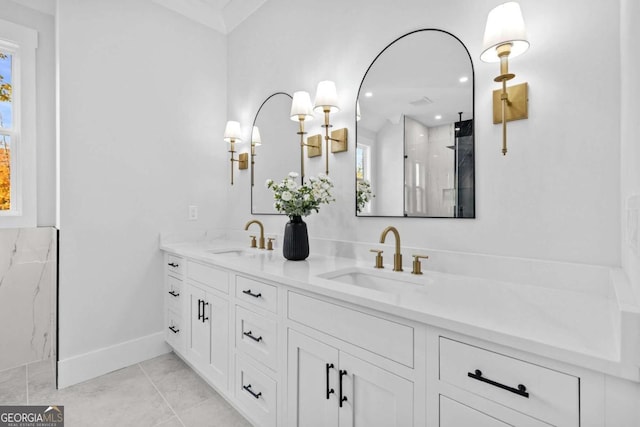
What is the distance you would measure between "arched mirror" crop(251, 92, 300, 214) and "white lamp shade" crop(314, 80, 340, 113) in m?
0.43

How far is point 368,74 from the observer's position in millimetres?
1804

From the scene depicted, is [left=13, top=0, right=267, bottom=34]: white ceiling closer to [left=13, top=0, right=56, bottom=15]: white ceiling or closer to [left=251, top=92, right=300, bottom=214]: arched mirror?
[left=13, top=0, right=56, bottom=15]: white ceiling

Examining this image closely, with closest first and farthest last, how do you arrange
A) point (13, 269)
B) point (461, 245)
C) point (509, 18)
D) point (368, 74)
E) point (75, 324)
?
1. point (509, 18)
2. point (461, 245)
3. point (368, 74)
4. point (75, 324)
5. point (13, 269)

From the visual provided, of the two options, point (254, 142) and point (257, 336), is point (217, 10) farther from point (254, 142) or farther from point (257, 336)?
point (257, 336)

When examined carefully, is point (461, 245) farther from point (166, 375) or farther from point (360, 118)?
point (166, 375)

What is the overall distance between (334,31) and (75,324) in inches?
100

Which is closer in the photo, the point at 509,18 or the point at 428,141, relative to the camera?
the point at 509,18

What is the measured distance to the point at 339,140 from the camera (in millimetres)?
1947

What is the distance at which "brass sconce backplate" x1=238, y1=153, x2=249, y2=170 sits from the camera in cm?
271

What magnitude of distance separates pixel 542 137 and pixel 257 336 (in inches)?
58.7

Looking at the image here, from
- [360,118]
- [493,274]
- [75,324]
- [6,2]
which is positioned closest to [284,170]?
[360,118]

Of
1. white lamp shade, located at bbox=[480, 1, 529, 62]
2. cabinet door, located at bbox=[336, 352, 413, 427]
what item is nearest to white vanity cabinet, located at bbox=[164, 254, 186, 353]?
cabinet door, located at bbox=[336, 352, 413, 427]

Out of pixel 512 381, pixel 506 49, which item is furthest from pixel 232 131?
pixel 512 381

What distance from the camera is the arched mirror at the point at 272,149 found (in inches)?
91.4
